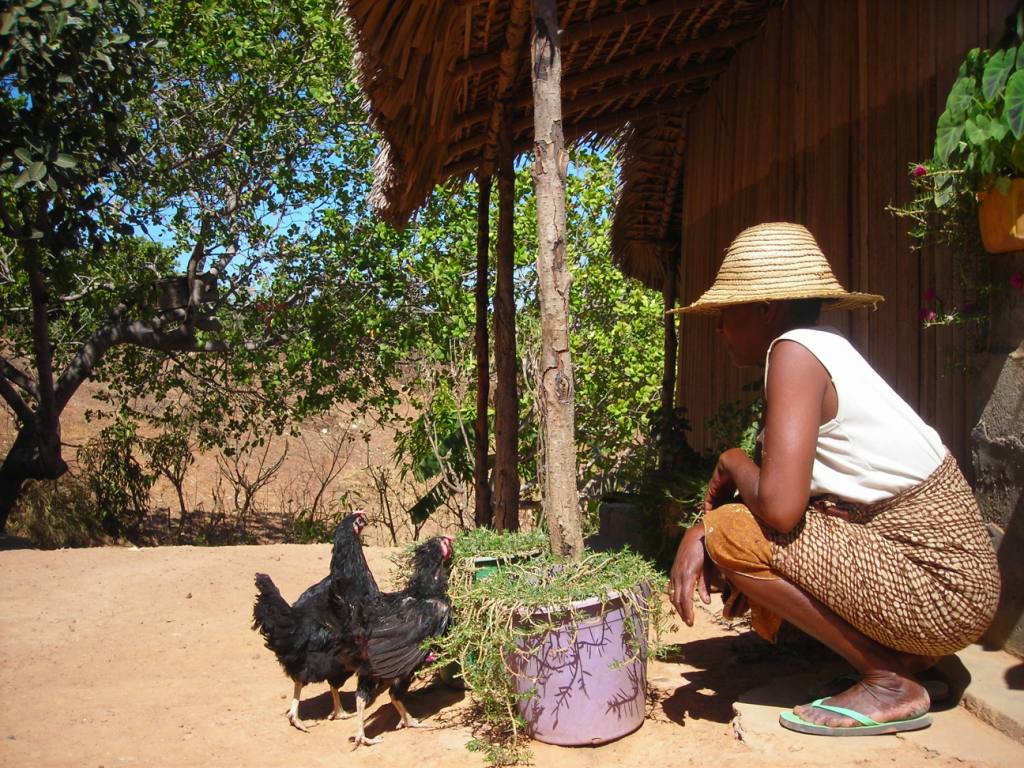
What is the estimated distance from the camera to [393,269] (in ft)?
34.8

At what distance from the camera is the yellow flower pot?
2.99m

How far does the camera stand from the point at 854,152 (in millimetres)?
4766

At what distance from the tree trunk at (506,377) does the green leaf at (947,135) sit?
2.58 metres

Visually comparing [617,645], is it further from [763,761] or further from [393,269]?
[393,269]

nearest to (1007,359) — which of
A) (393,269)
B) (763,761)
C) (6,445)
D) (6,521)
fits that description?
(763,761)

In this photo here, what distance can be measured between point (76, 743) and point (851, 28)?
5122 millimetres

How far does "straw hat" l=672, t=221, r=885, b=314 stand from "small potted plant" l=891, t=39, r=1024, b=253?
496 mm

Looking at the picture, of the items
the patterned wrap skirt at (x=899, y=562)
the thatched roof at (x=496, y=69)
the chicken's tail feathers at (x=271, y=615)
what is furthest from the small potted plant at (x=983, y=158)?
the chicken's tail feathers at (x=271, y=615)

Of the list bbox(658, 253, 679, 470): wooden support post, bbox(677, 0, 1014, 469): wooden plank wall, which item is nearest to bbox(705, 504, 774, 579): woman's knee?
bbox(677, 0, 1014, 469): wooden plank wall

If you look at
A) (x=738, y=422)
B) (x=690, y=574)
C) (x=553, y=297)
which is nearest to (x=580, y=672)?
(x=690, y=574)

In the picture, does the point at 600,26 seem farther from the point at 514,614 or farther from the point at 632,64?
the point at 514,614

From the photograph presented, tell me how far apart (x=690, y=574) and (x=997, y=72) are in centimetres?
198

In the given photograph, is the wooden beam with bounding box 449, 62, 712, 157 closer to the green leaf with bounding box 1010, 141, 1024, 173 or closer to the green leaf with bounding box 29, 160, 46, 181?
the green leaf with bounding box 29, 160, 46, 181

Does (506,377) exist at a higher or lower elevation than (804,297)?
lower
